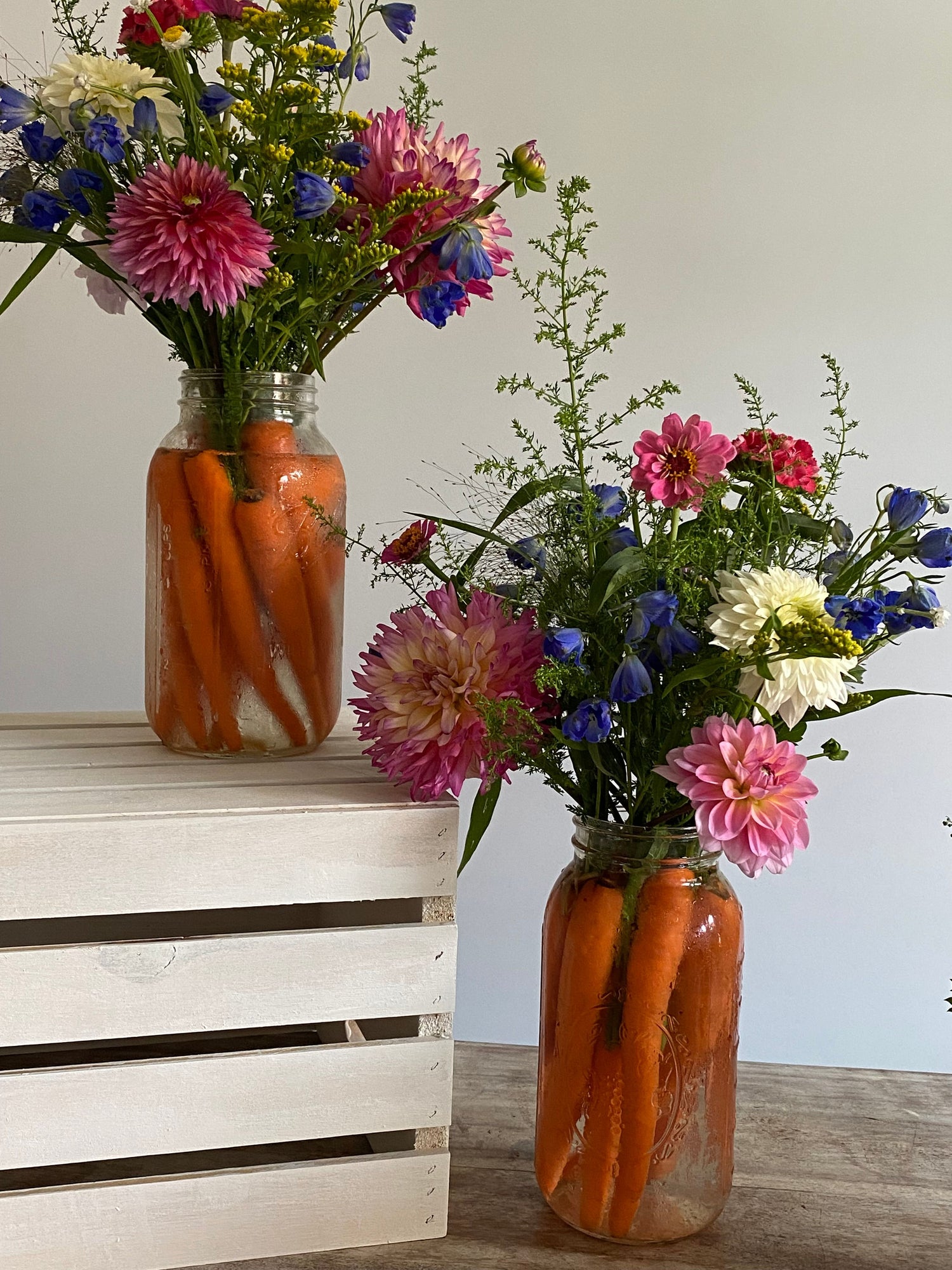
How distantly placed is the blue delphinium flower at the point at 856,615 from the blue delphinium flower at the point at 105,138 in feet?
1.57

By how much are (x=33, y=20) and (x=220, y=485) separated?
0.86 meters

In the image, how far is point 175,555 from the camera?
82 cm

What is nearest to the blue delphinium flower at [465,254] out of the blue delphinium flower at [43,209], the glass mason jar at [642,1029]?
the blue delphinium flower at [43,209]

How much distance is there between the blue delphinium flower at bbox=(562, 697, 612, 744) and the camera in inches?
27.0

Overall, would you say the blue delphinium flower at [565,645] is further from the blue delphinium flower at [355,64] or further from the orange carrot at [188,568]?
the blue delphinium flower at [355,64]

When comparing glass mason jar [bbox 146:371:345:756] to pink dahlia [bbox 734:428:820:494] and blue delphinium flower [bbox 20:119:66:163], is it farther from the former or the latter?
pink dahlia [bbox 734:428:820:494]

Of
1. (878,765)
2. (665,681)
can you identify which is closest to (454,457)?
(878,765)

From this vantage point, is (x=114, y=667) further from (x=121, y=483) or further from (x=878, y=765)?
(x=878, y=765)

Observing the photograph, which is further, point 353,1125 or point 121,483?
point 121,483

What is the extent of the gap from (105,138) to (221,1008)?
1.66 ft

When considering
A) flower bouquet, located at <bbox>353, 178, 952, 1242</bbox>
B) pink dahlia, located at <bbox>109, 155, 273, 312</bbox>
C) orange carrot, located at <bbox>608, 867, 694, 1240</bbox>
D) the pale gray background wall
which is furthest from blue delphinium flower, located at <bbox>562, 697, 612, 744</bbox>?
the pale gray background wall

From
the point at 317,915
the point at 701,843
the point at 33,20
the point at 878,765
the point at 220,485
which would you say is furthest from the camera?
the point at 878,765

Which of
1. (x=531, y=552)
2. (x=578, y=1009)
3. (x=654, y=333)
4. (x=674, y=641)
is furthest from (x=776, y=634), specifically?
(x=654, y=333)

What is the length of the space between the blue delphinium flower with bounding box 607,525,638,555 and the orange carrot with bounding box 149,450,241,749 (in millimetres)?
267
